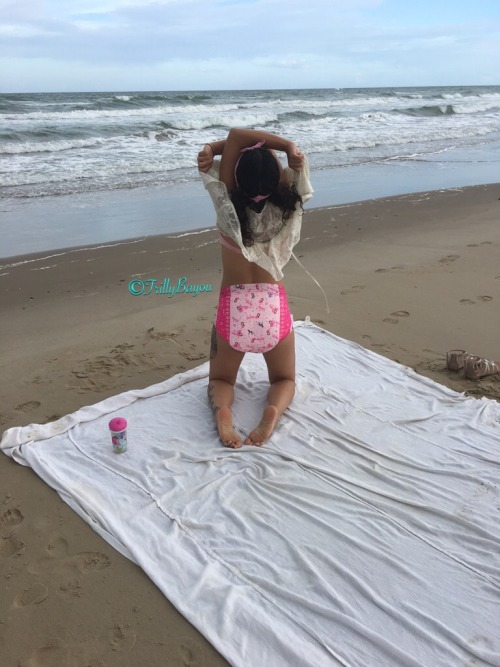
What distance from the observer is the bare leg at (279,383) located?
2873mm

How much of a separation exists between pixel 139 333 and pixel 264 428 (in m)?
1.80

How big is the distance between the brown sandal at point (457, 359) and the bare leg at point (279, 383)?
46.2 inches

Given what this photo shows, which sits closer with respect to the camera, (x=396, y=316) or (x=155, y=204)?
(x=396, y=316)

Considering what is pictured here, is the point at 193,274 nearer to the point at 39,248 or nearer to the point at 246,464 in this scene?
the point at 39,248

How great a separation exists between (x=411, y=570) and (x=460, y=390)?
1649mm

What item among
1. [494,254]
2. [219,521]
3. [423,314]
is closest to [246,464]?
[219,521]

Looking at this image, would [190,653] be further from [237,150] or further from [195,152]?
[195,152]

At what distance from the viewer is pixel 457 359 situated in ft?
11.9

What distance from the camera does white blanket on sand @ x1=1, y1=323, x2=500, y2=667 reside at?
6.05 feet

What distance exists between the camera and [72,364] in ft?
12.5

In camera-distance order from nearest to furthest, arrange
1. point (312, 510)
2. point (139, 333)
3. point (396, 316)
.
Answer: point (312, 510), point (139, 333), point (396, 316)

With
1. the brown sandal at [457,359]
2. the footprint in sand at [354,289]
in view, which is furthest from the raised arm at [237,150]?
the footprint in sand at [354,289]

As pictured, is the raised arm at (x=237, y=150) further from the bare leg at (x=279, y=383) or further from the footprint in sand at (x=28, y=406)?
the footprint in sand at (x=28, y=406)

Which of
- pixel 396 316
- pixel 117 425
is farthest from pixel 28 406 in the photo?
pixel 396 316
